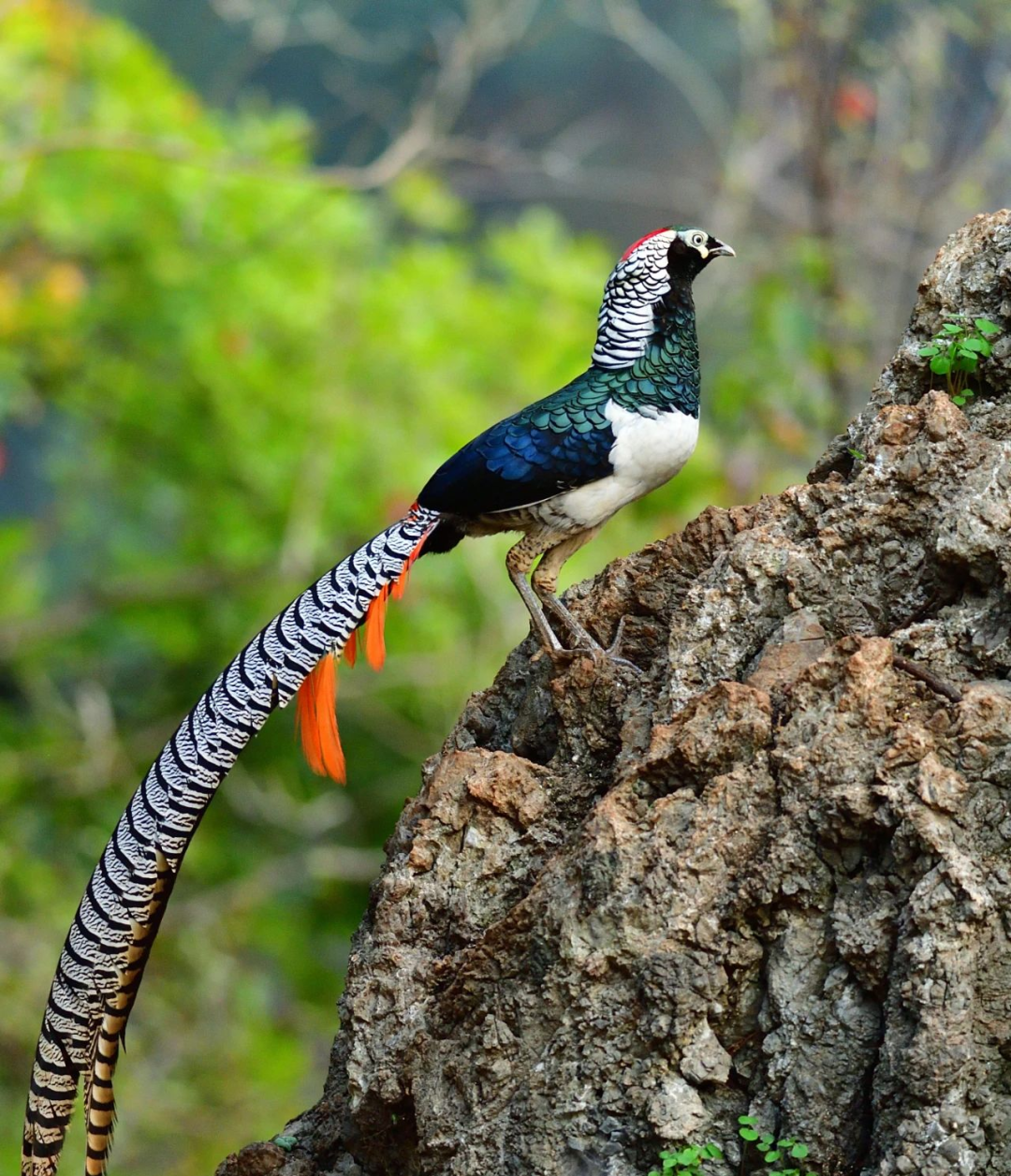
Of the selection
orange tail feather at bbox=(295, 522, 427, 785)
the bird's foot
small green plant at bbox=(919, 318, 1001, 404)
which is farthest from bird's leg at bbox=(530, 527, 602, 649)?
small green plant at bbox=(919, 318, 1001, 404)

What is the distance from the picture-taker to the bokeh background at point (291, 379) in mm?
9281

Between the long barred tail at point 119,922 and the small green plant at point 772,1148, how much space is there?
1592mm

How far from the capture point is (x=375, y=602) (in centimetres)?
391

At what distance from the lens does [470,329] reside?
1033cm

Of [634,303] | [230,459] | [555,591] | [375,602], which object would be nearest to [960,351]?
[634,303]

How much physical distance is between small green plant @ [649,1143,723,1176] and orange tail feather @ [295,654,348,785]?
151 centimetres

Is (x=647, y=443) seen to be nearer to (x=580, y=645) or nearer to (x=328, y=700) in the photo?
(x=580, y=645)

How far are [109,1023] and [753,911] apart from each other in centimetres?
174

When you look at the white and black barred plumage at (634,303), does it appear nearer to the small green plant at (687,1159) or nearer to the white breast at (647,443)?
the white breast at (647,443)

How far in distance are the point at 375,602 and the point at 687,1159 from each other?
1764mm

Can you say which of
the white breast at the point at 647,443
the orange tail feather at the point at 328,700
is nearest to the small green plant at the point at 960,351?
the white breast at the point at 647,443

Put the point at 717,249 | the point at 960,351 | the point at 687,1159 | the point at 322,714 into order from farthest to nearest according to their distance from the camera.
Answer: the point at 717,249 < the point at 322,714 < the point at 960,351 < the point at 687,1159

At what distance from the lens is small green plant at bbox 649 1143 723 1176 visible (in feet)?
8.60

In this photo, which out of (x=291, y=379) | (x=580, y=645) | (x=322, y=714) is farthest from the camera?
(x=291, y=379)
